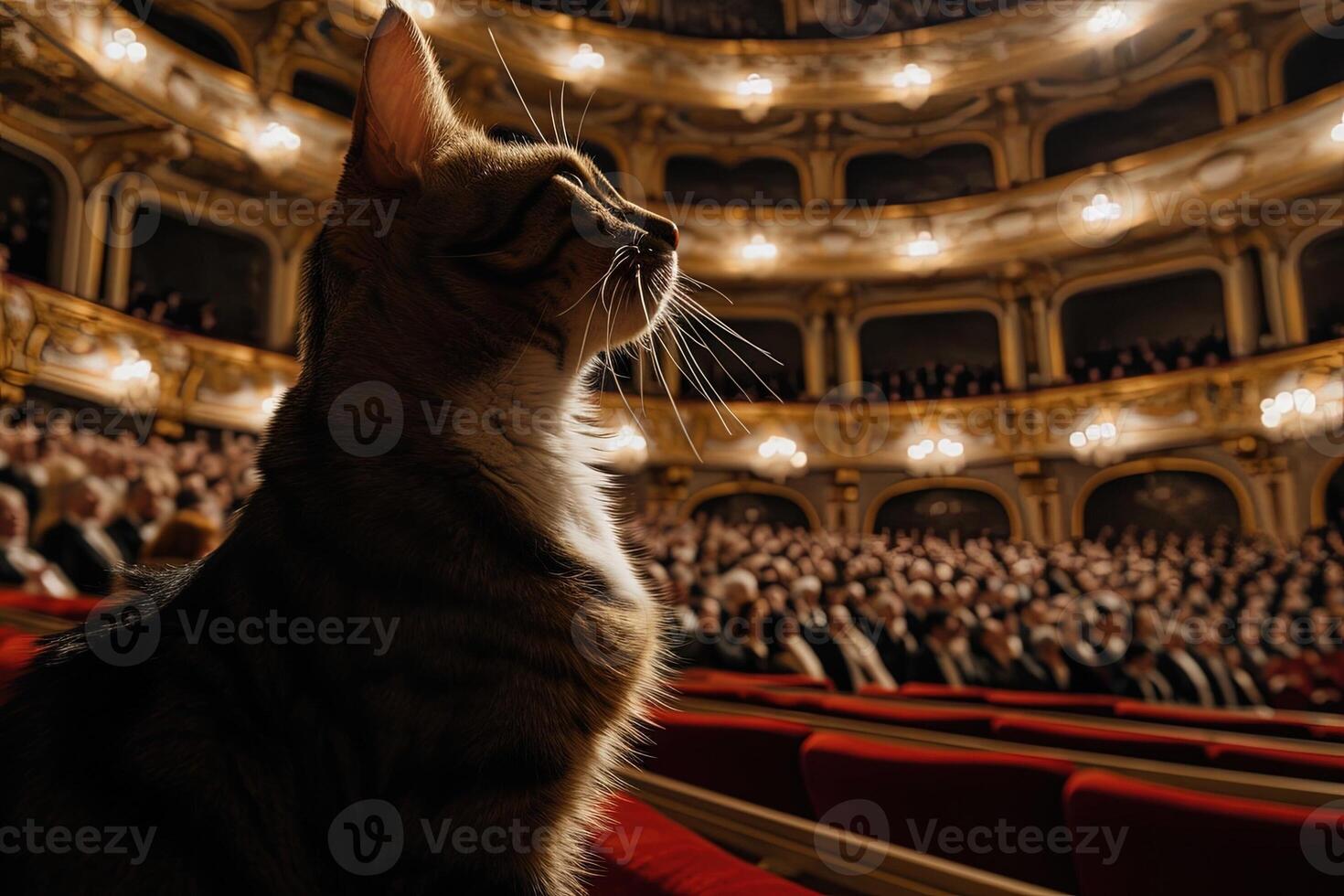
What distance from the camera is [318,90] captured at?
11.4 metres

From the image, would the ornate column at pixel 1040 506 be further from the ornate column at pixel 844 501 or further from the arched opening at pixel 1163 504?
the ornate column at pixel 844 501

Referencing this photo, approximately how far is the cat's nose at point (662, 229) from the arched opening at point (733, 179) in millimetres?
14847

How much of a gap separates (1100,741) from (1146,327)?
14648 mm

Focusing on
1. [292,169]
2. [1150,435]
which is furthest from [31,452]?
[1150,435]

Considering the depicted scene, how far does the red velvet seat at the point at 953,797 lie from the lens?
1007 mm

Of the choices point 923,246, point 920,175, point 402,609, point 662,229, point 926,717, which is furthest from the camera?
point 920,175

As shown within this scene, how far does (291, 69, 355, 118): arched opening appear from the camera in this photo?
11250 millimetres

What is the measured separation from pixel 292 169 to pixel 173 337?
240 cm

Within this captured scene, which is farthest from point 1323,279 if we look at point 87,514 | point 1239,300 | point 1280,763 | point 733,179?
point 87,514

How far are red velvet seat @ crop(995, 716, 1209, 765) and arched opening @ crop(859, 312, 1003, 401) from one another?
43.7 feet

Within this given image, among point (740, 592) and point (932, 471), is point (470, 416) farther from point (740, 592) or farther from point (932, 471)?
point (932, 471)

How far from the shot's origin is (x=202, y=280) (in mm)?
10281

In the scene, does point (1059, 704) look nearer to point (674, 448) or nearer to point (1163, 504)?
point (674, 448)

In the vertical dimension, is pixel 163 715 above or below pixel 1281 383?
below
